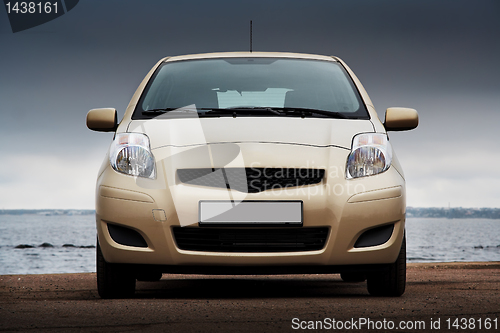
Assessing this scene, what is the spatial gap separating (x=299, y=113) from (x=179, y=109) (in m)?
0.86

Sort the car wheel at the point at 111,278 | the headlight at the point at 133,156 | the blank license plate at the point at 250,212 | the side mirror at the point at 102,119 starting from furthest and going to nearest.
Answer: the side mirror at the point at 102,119 → the car wheel at the point at 111,278 → the headlight at the point at 133,156 → the blank license plate at the point at 250,212

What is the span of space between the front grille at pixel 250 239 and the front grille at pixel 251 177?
0.28 meters

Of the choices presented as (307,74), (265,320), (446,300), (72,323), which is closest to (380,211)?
(446,300)

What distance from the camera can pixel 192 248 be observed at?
3.79 meters

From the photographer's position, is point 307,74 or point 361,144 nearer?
point 361,144

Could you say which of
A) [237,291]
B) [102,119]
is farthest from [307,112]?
[237,291]

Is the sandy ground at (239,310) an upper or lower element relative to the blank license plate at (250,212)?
lower

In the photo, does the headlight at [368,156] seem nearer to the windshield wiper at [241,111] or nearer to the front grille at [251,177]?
the front grille at [251,177]

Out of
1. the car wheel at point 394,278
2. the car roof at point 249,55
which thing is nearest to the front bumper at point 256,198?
the car wheel at point 394,278

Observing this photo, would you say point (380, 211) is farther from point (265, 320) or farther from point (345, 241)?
point (265, 320)

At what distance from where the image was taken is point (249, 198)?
145 inches

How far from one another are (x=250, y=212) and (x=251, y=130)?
0.60m

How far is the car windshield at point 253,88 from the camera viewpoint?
440 centimetres

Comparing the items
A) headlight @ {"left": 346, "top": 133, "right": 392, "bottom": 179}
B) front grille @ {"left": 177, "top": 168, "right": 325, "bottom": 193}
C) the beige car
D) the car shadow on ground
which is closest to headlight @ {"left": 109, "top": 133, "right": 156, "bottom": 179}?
the beige car
